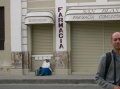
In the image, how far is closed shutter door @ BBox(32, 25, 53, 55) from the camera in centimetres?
2033

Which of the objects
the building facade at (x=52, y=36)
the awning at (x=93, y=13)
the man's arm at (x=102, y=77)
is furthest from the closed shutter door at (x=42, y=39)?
the man's arm at (x=102, y=77)

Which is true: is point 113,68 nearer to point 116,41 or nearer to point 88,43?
point 116,41

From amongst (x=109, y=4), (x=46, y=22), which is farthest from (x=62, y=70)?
(x=109, y=4)

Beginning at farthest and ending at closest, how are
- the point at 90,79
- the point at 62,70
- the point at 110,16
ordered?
1. the point at 62,70
2. the point at 110,16
3. the point at 90,79

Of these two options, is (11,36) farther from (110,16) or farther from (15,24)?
(110,16)

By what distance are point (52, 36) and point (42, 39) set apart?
575 mm

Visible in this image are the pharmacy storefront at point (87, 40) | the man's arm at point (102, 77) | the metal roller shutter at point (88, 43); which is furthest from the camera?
the metal roller shutter at point (88, 43)

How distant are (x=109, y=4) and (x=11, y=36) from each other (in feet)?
18.0

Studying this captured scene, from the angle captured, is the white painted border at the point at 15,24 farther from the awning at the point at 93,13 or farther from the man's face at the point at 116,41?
the man's face at the point at 116,41

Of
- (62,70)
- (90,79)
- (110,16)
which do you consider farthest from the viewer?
(62,70)

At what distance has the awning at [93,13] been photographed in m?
18.6

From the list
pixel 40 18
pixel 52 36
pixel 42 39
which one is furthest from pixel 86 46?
pixel 40 18

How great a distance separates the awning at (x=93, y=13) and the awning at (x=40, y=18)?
2.94 feet

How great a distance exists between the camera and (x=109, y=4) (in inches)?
771
